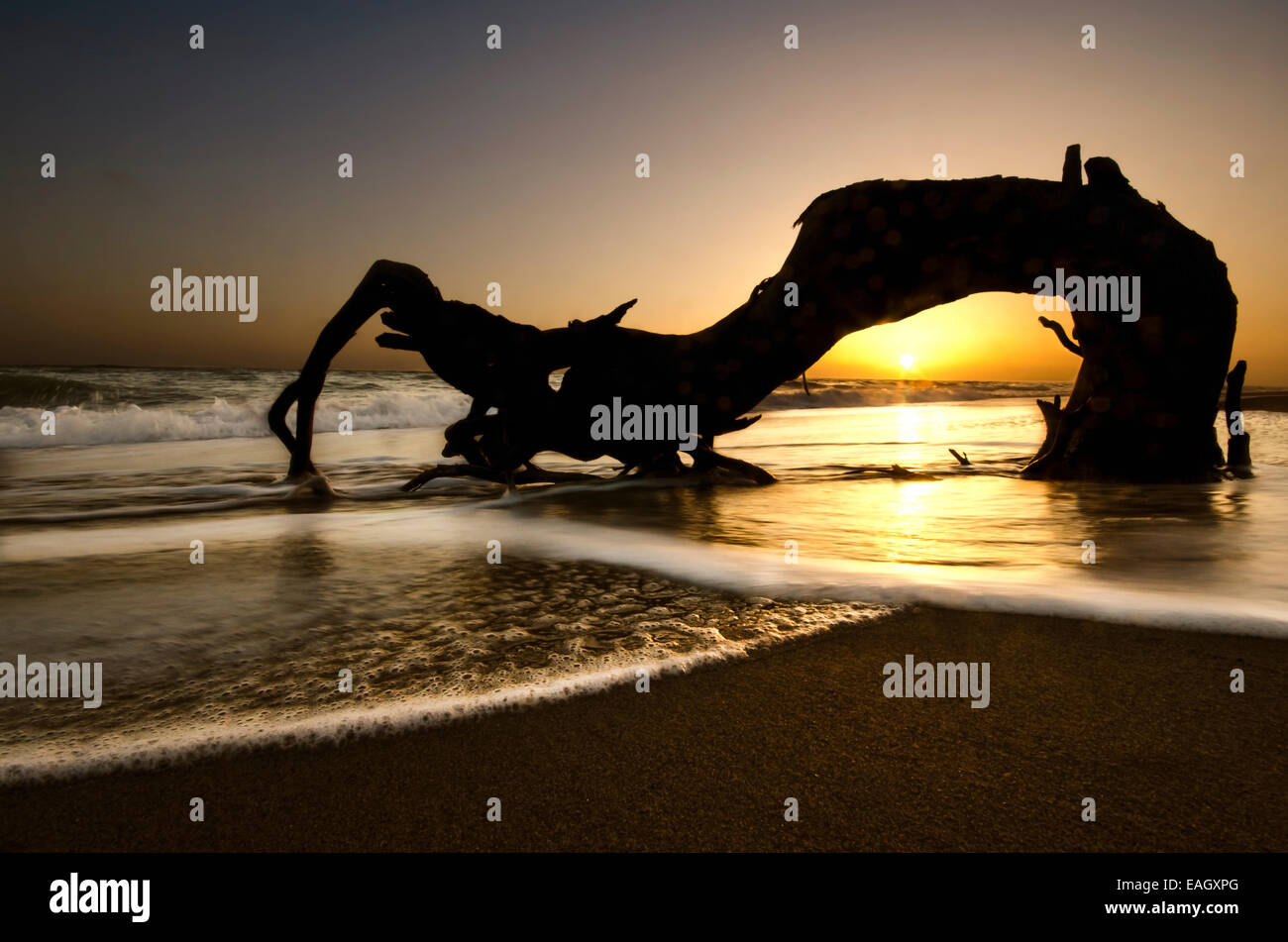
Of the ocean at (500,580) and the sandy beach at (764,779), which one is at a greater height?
the ocean at (500,580)

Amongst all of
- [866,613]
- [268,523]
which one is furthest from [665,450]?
[866,613]

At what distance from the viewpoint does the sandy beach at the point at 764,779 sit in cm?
133

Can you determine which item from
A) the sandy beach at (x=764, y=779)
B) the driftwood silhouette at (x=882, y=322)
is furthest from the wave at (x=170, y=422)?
the sandy beach at (x=764, y=779)

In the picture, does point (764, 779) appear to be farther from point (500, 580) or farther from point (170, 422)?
point (170, 422)

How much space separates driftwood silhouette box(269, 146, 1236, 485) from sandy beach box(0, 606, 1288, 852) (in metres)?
4.75

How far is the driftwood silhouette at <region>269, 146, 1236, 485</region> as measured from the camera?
598cm

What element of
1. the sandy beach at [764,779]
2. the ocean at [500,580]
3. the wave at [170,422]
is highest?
the wave at [170,422]

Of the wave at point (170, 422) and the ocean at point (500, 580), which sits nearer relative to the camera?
the ocean at point (500, 580)

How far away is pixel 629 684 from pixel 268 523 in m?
3.87

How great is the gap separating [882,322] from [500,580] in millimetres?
4695

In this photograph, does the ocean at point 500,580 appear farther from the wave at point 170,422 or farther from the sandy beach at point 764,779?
the wave at point 170,422

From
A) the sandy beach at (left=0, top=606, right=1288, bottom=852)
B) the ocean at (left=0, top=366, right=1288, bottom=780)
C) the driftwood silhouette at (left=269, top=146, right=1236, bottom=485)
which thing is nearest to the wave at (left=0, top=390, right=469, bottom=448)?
the driftwood silhouette at (left=269, top=146, right=1236, bottom=485)

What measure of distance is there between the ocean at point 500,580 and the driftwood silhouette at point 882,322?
1.76ft
